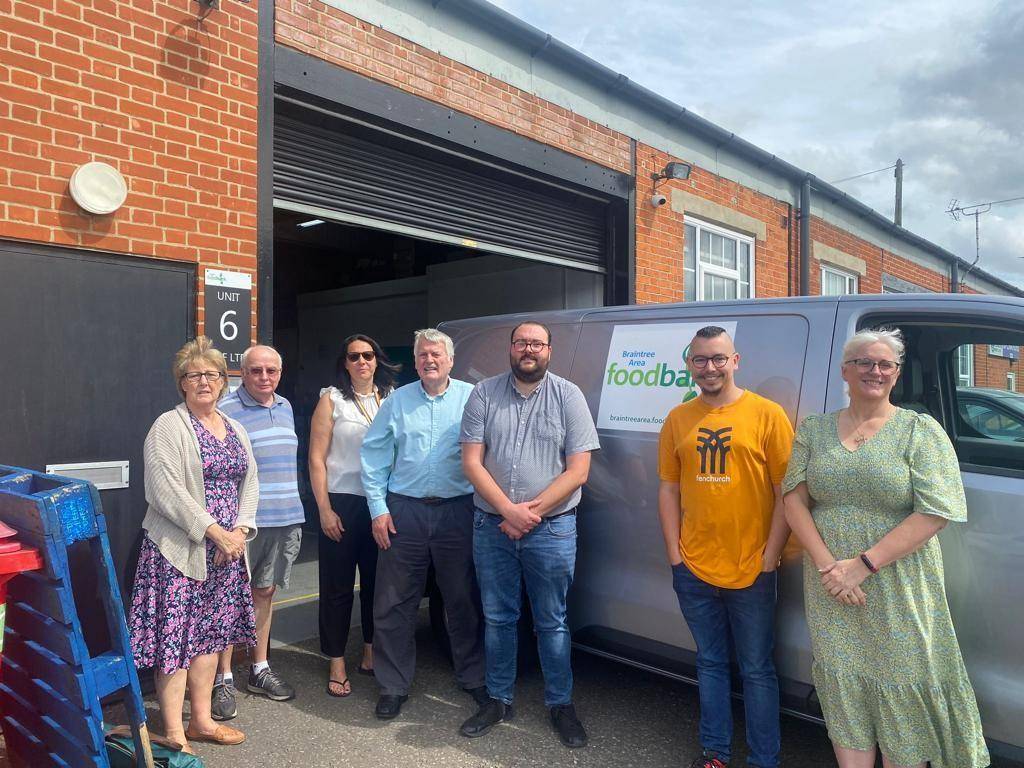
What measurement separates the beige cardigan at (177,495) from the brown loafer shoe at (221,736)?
751 millimetres

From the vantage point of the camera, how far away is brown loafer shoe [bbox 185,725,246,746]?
362cm

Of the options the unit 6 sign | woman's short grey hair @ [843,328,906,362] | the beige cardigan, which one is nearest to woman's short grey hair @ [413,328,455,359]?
the beige cardigan

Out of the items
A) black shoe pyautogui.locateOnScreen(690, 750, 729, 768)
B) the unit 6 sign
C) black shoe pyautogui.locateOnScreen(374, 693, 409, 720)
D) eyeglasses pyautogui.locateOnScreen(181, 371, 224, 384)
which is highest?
the unit 6 sign

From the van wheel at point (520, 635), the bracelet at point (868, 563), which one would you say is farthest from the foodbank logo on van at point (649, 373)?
the van wheel at point (520, 635)

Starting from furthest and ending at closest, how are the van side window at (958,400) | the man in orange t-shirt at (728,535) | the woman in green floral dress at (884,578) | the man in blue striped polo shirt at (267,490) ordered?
the man in blue striped polo shirt at (267,490) → the van side window at (958,400) → the man in orange t-shirt at (728,535) → the woman in green floral dress at (884,578)

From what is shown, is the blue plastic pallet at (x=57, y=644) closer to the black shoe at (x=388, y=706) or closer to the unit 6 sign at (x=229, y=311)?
the black shoe at (x=388, y=706)

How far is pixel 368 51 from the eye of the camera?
572 cm

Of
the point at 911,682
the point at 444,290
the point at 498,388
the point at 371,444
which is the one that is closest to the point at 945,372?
the point at 911,682

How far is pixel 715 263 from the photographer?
→ 378 inches

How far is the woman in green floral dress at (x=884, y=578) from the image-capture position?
105 inches

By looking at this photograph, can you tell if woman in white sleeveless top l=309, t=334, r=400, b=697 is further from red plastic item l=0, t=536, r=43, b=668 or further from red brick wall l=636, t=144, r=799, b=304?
red brick wall l=636, t=144, r=799, b=304

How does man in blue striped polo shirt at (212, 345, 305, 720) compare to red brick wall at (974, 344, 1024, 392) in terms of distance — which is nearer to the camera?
man in blue striped polo shirt at (212, 345, 305, 720)

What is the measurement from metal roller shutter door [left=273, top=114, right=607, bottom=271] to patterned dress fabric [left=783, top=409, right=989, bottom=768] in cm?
415

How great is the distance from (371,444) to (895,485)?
240 centimetres
